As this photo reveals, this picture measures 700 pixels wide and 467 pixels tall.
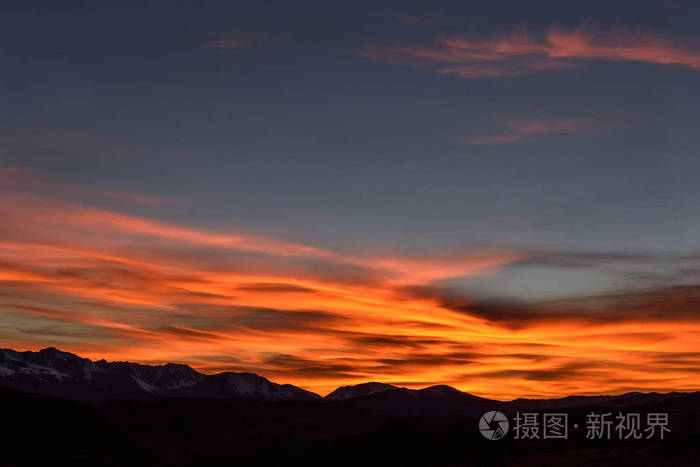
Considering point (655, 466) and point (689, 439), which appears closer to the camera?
point (655, 466)

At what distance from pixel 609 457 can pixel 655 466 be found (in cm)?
1239

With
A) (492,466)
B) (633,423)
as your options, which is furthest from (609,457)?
(633,423)

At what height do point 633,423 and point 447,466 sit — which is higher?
point 633,423

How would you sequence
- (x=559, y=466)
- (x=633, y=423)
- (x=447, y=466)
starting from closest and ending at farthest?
(x=559, y=466) → (x=447, y=466) → (x=633, y=423)

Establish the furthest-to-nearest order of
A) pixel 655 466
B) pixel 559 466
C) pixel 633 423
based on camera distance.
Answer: pixel 633 423, pixel 559 466, pixel 655 466

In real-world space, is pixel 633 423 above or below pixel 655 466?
above

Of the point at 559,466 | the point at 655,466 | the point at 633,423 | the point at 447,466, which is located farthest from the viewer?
the point at 633,423

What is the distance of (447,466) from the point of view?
147m

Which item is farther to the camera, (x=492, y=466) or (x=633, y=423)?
(x=633, y=423)

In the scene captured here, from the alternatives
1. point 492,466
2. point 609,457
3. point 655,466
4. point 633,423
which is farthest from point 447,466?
point 633,423

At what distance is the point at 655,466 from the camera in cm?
11769

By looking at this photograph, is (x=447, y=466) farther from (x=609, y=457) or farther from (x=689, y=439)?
(x=689, y=439)

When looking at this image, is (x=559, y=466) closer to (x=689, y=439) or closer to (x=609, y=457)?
(x=609, y=457)

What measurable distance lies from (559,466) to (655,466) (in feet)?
50.1
